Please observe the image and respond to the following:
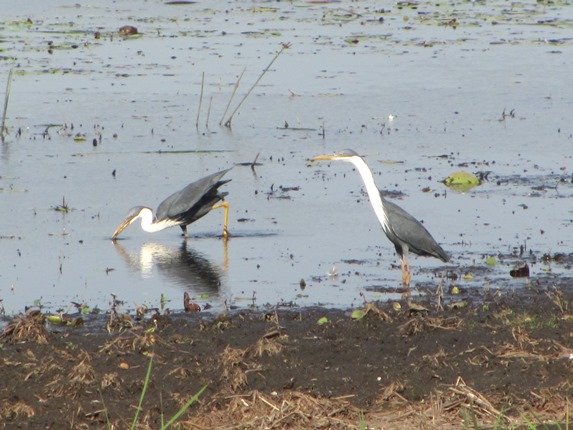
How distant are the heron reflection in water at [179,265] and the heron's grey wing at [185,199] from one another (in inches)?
10.9

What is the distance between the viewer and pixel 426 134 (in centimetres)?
1520

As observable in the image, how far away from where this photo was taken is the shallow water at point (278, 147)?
963 centimetres

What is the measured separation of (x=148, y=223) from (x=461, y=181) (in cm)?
314

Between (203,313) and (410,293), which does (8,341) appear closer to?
(203,313)

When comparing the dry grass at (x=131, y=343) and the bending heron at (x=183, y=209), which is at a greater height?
the dry grass at (x=131, y=343)

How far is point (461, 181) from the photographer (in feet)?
40.9

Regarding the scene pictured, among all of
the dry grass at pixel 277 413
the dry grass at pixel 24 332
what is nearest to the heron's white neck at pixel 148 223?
the dry grass at pixel 24 332

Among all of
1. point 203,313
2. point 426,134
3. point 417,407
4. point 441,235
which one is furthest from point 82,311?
point 426,134

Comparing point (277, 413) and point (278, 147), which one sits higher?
point (277, 413)

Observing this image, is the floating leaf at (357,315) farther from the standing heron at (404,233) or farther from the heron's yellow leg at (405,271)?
the standing heron at (404,233)

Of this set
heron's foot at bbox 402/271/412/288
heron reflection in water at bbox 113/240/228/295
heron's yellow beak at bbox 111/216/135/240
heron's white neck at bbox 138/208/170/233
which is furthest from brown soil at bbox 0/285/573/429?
heron's white neck at bbox 138/208/170/233

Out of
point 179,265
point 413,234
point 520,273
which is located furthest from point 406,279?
point 179,265

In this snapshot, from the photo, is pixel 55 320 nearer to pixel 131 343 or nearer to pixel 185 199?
pixel 131 343

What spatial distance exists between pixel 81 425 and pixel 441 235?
17.6 ft
